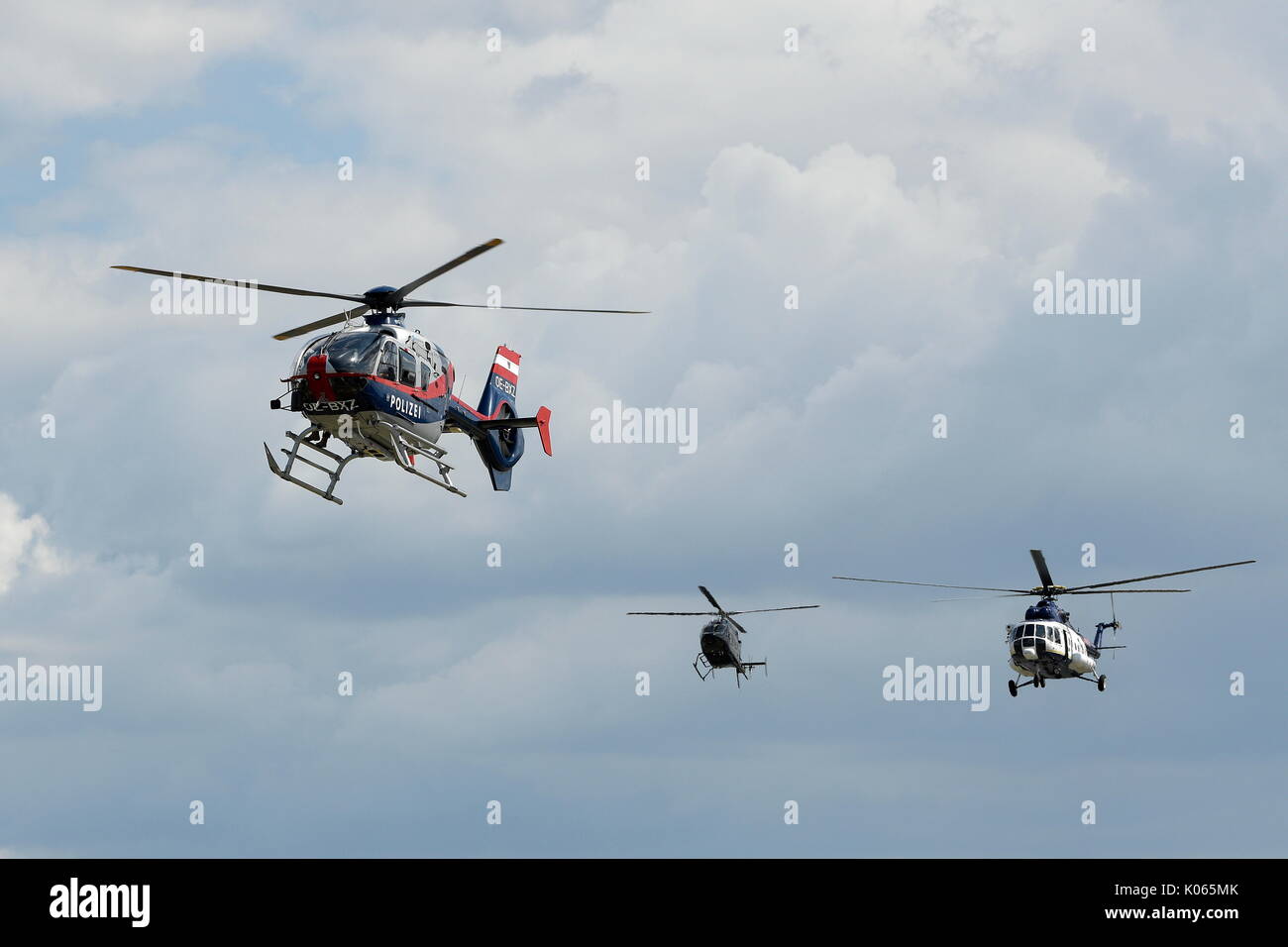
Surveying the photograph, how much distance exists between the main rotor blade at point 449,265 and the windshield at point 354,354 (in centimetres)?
318

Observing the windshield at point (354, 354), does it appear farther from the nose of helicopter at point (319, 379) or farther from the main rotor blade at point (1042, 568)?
the main rotor blade at point (1042, 568)

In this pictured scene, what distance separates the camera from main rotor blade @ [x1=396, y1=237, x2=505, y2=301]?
74875 millimetres

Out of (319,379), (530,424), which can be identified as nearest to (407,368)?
(319,379)

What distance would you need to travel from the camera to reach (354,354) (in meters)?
79.2

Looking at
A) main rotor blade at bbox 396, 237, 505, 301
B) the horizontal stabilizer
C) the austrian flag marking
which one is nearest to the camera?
main rotor blade at bbox 396, 237, 505, 301

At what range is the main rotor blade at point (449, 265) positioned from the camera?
74875mm

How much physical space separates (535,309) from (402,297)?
585cm

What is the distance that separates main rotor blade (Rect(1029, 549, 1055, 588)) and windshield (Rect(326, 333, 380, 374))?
34.3m

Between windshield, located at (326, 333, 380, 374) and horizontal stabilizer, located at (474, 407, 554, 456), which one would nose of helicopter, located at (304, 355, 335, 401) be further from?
horizontal stabilizer, located at (474, 407, 554, 456)

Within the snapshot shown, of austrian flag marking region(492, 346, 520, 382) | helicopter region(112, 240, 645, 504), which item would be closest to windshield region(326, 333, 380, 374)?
helicopter region(112, 240, 645, 504)
